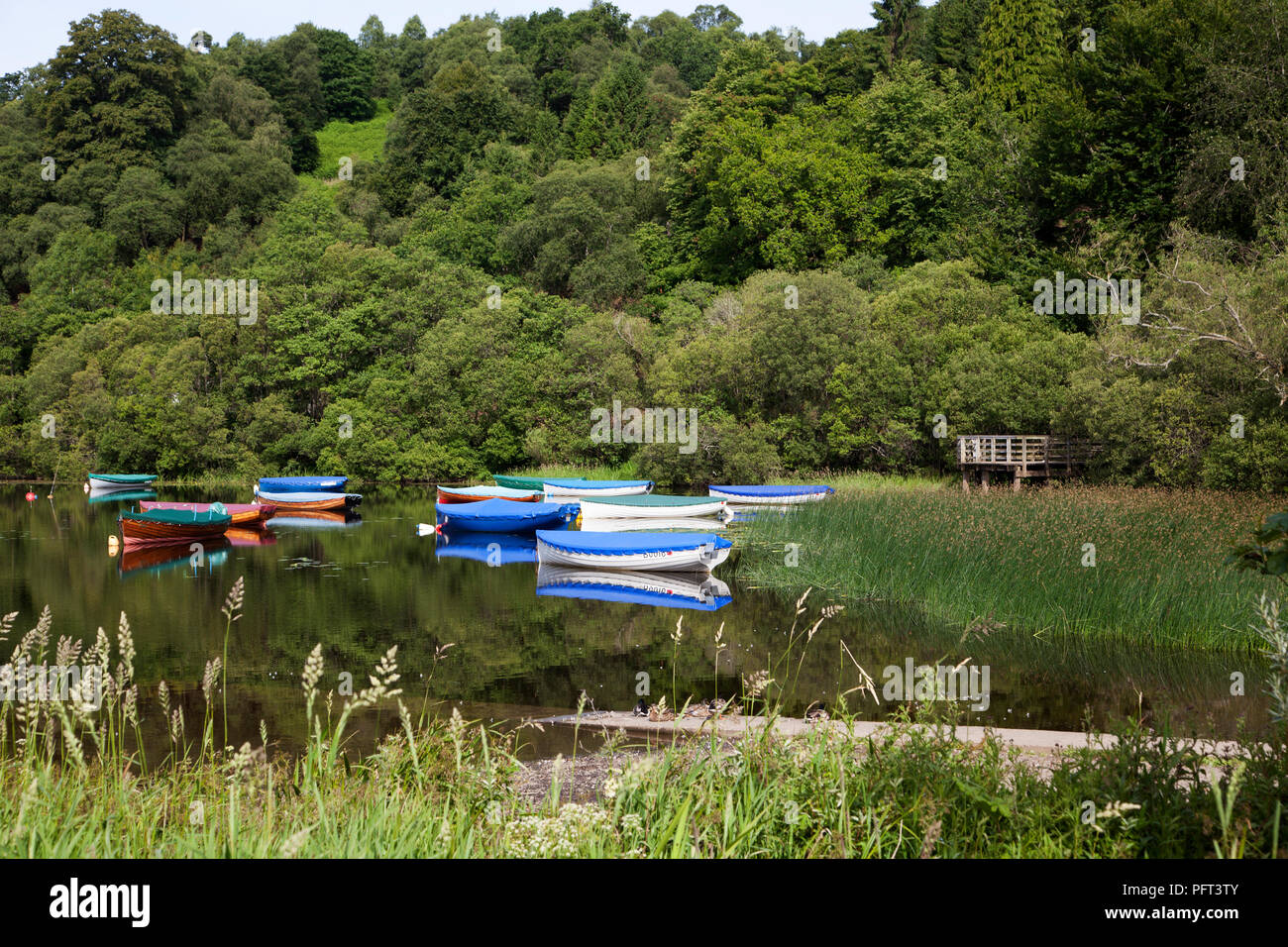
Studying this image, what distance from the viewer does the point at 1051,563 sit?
1596cm

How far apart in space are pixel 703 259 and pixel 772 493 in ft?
96.9

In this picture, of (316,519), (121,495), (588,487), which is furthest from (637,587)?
(121,495)

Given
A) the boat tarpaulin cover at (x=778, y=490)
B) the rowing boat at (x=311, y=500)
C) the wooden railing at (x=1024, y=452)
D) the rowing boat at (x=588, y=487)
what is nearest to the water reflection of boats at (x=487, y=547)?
the rowing boat at (x=588, y=487)

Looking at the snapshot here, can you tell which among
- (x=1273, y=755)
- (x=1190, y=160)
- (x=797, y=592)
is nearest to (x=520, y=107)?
(x=1190, y=160)

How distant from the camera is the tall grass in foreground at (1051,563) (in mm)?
14148

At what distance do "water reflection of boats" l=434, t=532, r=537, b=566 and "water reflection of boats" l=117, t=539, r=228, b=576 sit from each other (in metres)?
5.89

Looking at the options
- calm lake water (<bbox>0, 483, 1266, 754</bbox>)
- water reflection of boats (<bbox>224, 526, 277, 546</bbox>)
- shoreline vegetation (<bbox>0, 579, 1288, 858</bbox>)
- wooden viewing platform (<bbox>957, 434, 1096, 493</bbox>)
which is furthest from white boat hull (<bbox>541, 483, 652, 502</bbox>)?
shoreline vegetation (<bbox>0, 579, 1288, 858</bbox>)

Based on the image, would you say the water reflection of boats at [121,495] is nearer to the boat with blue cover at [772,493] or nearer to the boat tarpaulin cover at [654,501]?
the boat tarpaulin cover at [654,501]

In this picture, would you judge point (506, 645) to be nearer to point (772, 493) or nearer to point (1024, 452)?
point (772, 493)

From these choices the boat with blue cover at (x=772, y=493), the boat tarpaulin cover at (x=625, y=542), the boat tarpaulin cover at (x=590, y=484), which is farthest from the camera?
the boat tarpaulin cover at (x=590, y=484)

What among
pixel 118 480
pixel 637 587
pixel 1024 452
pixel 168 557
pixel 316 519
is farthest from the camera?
pixel 118 480

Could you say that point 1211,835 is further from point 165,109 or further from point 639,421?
point 165,109

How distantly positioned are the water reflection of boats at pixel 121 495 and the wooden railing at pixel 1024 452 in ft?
113

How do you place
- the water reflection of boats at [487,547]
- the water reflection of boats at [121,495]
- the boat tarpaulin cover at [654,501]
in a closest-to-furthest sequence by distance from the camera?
the water reflection of boats at [487,547], the boat tarpaulin cover at [654,501], the water reflection of boats at [121,495]
